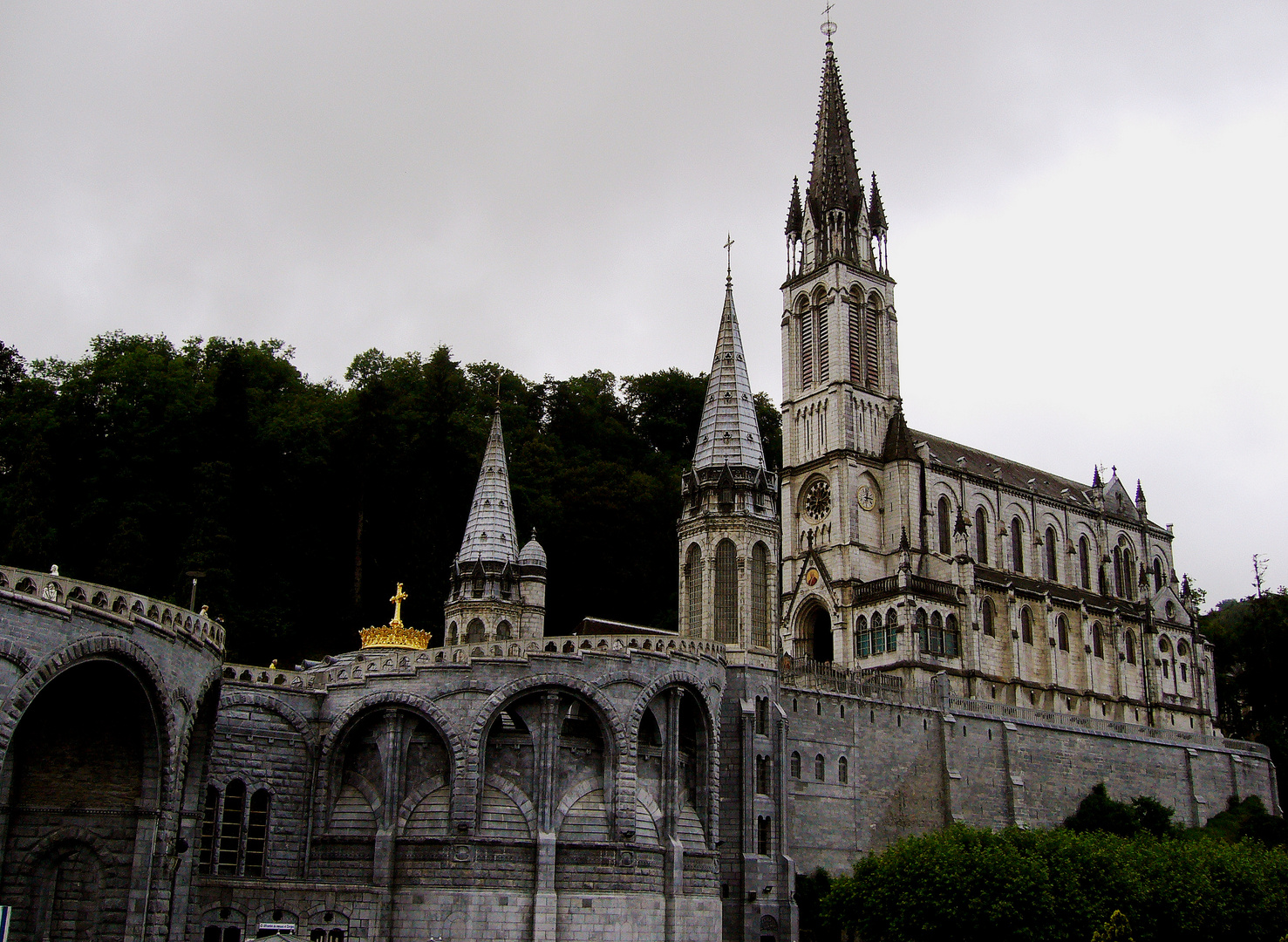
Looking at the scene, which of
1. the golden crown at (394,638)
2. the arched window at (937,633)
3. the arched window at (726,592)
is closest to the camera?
the arched window at (726,592)

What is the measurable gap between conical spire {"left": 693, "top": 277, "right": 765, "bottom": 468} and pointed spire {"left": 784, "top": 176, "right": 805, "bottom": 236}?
80.8ft

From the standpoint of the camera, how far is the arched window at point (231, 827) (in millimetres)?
37688

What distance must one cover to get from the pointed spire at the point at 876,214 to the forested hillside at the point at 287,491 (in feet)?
56.2

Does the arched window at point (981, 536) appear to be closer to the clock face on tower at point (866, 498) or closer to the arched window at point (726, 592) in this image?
the clock face on tower at point (866, 498)

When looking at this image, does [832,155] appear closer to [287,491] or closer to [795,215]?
[795,215]

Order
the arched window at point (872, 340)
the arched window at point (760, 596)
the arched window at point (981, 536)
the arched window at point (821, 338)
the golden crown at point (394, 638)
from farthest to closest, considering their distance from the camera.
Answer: the arched window at point (872, 340) < the arched window at point (821, 338) < the arched window at point (981, 536) < the golden crown at point (394, 638) < the arched window at point (760, 596)

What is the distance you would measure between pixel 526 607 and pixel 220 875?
21.5 meters

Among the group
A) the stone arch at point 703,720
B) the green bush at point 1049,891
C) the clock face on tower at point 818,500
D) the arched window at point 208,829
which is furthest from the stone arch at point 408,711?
the clock face on tower at point 818,500

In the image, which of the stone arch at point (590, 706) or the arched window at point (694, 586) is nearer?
the stone arch at point (590, 706)

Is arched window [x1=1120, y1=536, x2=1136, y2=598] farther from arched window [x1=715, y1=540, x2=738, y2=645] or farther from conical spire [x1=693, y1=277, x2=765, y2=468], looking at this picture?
arched window [x1=715, y1=540, x2=738, y2=645]

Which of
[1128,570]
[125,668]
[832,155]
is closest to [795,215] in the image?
[832,155]

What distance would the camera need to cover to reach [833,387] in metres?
68.8

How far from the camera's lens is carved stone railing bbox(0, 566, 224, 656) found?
1079 inches

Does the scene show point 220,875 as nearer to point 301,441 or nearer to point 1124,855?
point 1124,855
